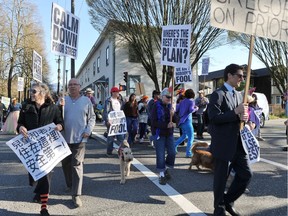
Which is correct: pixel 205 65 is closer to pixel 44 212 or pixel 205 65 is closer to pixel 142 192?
pixel 142 192

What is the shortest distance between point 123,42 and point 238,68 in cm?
2273

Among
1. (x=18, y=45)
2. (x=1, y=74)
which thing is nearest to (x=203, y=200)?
(x=18, y=45)

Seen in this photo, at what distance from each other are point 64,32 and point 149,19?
1674 cm

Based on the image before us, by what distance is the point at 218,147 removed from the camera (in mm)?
4289

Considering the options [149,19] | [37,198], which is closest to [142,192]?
[37,198]

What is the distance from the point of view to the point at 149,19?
2286cm

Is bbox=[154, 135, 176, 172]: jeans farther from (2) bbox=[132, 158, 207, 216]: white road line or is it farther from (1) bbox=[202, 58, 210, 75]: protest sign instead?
(1) bbox=[202, 58, 210, 75]: protest sign

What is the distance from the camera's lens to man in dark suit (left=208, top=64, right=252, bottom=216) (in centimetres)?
424

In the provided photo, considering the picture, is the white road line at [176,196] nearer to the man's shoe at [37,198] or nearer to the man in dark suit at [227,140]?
the man in dark suit at [227,140]

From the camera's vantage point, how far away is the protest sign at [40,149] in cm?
473

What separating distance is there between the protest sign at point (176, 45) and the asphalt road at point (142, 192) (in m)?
2.43

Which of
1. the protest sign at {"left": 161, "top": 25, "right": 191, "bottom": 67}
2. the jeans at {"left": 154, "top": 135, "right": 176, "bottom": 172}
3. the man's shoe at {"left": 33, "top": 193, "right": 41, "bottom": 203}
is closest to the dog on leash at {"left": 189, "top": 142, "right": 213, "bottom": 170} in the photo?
the jeans at {"left": 154, "top": 135, "right": 176, "bottom": 172}

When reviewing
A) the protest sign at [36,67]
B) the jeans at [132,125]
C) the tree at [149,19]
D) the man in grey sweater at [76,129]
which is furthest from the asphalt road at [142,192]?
the tree at [149,19]

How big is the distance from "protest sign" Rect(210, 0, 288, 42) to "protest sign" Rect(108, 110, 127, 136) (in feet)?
16.9
